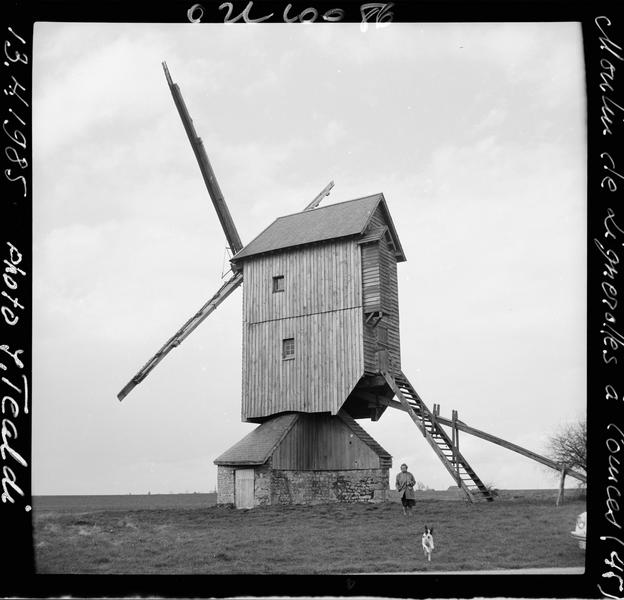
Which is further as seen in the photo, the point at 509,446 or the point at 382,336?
the point at 382,336

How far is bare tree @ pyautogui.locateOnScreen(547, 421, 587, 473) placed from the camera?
19.3 meters

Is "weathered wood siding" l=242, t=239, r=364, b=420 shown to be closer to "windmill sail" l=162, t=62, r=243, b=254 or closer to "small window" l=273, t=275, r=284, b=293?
"small window" l=273, t=275, r=284, b=293

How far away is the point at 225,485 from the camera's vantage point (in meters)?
23.0

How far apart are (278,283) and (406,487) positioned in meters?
8.15

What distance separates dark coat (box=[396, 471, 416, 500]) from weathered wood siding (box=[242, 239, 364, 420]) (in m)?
4.47

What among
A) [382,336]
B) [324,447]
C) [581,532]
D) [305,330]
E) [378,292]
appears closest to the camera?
[581,532]

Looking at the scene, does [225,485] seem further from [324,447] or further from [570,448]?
[570,448]

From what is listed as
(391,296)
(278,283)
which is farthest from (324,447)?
(278,283)

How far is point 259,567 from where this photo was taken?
12.0m

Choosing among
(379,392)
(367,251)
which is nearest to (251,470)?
(379,392)

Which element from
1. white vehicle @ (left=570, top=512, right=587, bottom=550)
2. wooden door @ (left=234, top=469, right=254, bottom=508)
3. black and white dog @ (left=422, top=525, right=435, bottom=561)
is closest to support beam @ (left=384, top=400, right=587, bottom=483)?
wooden door @ (left=234, top=469, right=254, bottom=508)

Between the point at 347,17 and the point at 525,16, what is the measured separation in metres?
2.36

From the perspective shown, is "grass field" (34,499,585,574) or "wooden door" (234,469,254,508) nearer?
"grass field" (34,499,585,574)
